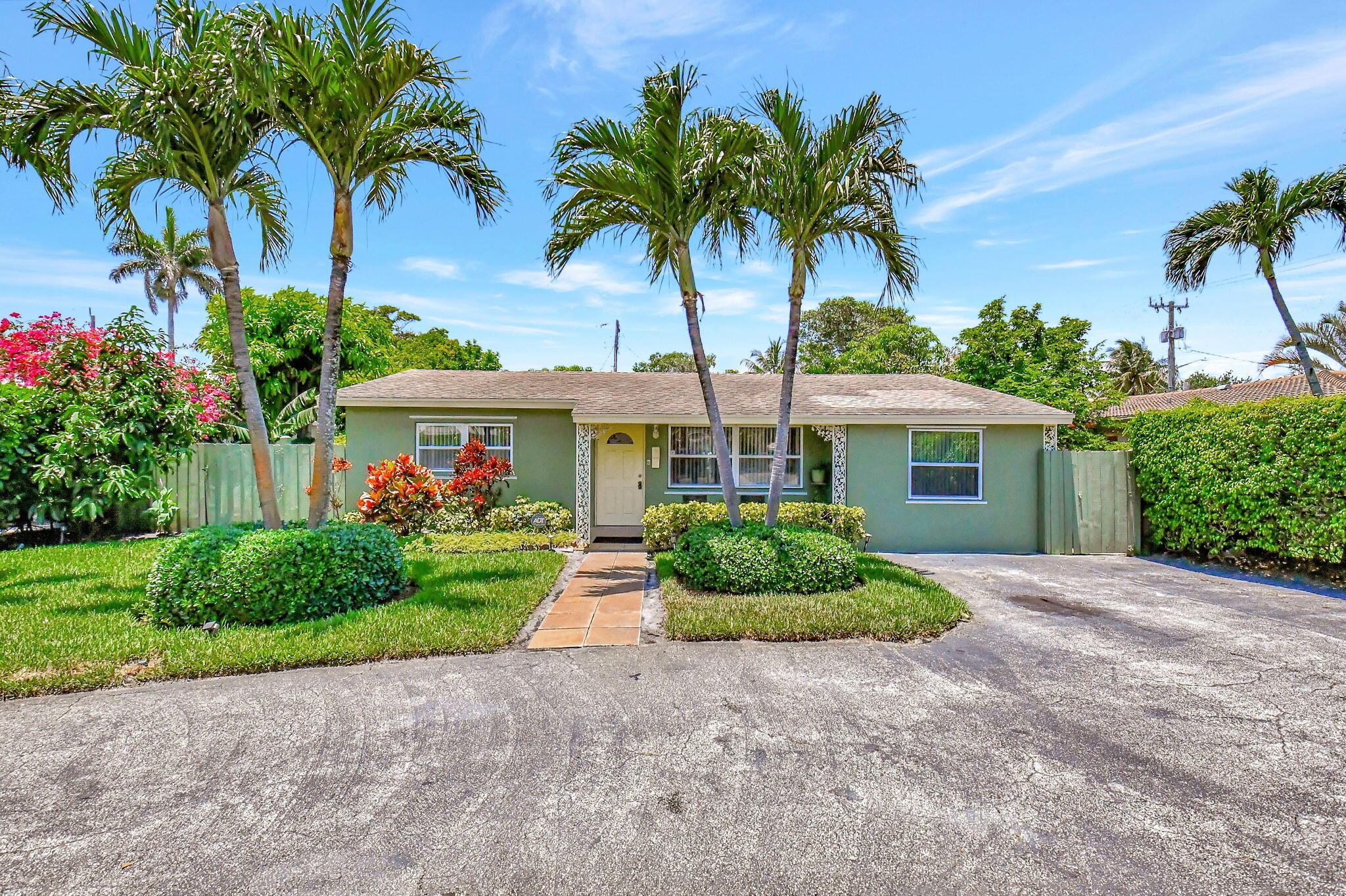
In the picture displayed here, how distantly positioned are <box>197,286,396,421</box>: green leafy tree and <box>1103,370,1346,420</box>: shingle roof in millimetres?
22165

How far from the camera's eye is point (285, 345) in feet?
62.4

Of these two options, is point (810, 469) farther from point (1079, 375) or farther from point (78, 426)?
point (78, 426)

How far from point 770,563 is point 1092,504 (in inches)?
300

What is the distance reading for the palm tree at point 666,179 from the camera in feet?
24.5

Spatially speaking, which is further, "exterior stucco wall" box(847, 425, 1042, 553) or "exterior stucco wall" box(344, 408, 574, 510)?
"exterior stucco wall" box(344, 408, 574, 510)

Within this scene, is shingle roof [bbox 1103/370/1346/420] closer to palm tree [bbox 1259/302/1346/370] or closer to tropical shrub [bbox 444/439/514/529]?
palm tree [bbox 1259/302/1346/370]

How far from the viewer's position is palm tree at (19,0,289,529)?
19.2ft

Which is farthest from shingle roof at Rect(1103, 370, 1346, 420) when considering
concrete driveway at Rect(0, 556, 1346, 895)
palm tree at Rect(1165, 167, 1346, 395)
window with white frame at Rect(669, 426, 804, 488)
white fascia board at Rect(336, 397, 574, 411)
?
concrete driveway at Rect(0, 556, 1346, 895)

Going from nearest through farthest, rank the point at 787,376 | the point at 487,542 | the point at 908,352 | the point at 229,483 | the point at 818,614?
the point at 818,614 < the point at 787,376 < the point at 487,542 < the point at 229,483 < the point at 908,352

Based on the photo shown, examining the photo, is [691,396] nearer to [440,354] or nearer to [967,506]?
[967,506]

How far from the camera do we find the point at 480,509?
12.0 metres

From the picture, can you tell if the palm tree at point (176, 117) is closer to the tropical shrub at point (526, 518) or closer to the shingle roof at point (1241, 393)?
the tropical shrub at point (526, 518)

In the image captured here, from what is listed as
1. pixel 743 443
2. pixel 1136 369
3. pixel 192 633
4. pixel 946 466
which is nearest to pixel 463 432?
pixel 743 443

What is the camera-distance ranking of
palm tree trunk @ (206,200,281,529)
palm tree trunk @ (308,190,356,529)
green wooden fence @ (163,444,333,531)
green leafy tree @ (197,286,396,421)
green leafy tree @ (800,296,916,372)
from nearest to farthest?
1. palm tree trunk @ (206,200,281,529)
2. palm tree trunk @ (308,190,356,529)
3. green wooden fence @ (163,444,333,531)
4. green leafy tree @ (197,286,396,421)
5. green leafy tree @ (800,296,916,372)
